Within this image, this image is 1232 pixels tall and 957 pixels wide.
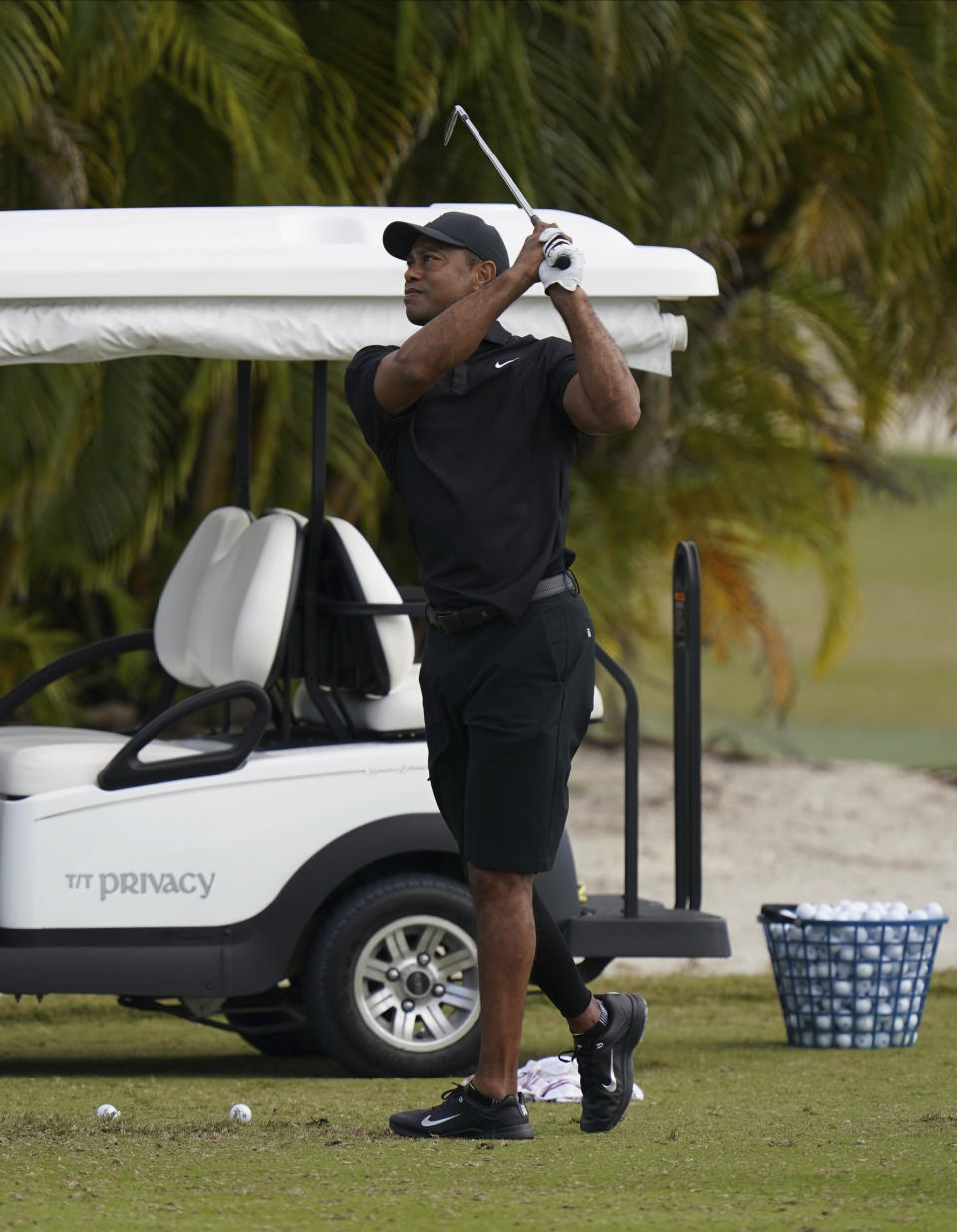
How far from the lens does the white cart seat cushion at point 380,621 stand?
543cm

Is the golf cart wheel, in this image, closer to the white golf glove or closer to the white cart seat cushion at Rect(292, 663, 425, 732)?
the white cart seat cushion at Rect(292, 663, 425, 732)

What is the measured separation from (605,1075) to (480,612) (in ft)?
3.11

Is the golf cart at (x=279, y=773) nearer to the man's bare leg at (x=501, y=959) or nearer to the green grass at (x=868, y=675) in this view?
the man's bare leg at (x=501, y=959)

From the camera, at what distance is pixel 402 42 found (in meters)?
8.33

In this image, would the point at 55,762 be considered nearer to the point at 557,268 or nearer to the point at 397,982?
the point at 397,982

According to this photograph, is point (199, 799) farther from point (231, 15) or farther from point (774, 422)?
point (774, 422)

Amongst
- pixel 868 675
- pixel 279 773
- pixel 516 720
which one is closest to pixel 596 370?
pixel 516 720

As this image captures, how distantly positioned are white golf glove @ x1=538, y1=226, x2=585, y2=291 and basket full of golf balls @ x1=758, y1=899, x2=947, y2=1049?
2525mm

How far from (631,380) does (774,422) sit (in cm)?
825

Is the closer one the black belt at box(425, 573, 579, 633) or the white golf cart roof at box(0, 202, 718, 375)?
the black belt at box(425, 573, 579, 633)

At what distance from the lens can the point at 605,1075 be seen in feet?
14.1

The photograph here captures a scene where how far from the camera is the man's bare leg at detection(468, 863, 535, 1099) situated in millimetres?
4141

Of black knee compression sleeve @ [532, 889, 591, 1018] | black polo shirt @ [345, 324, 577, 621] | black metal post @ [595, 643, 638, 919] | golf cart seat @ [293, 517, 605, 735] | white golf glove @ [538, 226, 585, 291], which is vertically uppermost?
white golf glove @ [538, 226, 585, 291]

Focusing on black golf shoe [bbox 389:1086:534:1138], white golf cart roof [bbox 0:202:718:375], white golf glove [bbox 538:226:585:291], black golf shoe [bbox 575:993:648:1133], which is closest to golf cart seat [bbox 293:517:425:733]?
white golf cart roof [bbox 0:202:718:375]
